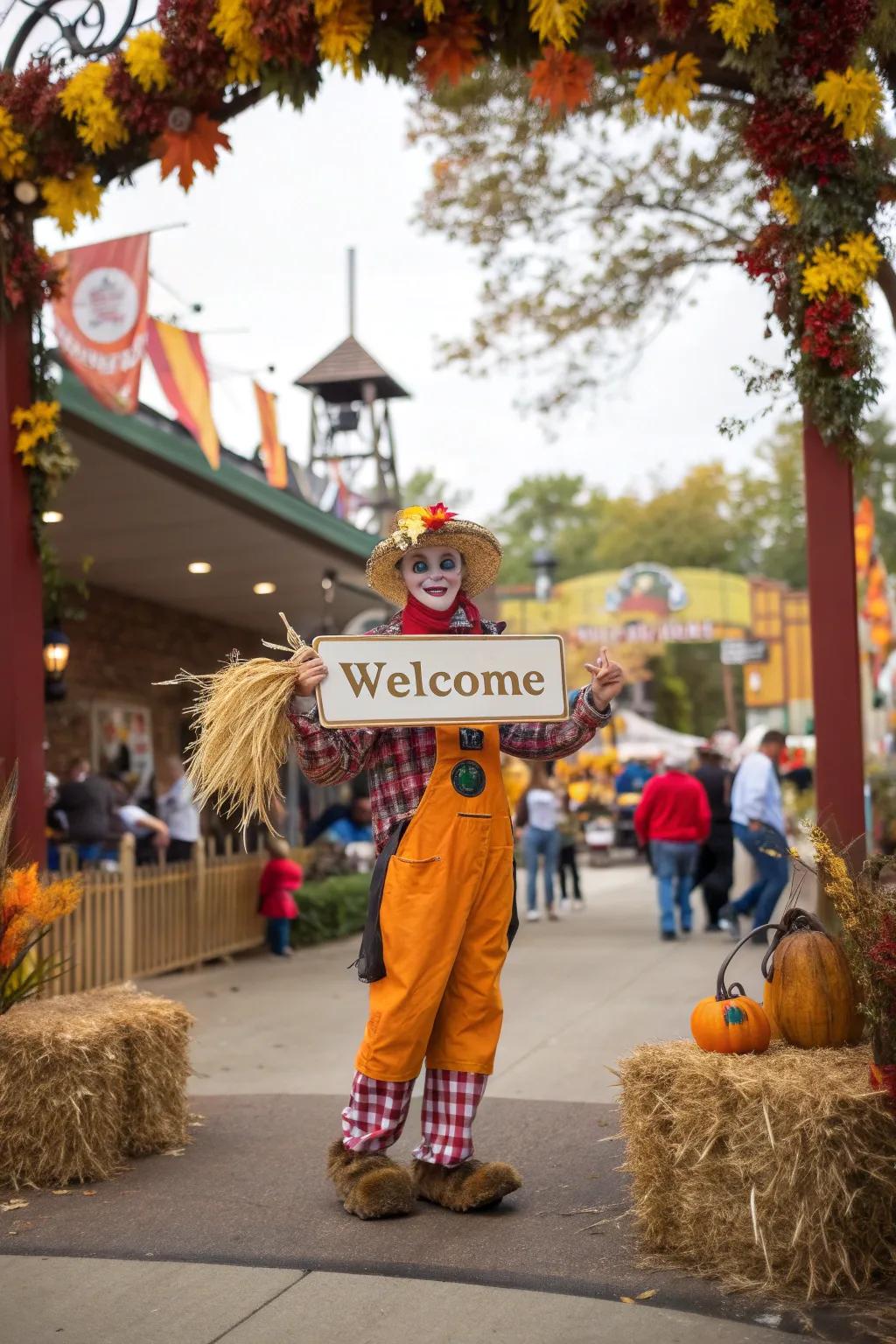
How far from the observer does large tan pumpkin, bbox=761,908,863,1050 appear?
3725 millimetres

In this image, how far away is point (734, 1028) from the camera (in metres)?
3.69

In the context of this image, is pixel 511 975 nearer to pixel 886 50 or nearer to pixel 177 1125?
pixel 177 1125

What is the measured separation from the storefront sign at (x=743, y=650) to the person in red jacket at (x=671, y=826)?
72.0ft

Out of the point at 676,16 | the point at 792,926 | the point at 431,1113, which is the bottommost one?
the point at 431,1113

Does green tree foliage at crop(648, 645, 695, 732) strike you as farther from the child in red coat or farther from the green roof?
the child in red coat

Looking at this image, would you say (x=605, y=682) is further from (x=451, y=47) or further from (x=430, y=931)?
(x=451, y=47)

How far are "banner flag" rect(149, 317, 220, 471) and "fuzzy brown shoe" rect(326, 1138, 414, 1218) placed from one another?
629 centimetres

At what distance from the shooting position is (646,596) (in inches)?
1331

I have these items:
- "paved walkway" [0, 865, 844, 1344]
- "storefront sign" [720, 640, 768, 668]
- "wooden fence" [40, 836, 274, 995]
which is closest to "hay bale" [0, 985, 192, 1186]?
"paved walkway" [0, 865, 844, 1344]

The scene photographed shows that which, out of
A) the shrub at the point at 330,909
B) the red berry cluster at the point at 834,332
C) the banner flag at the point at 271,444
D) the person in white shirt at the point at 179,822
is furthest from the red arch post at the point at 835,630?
the shrub at the point at 330,909

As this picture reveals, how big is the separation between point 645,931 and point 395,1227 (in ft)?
29.3

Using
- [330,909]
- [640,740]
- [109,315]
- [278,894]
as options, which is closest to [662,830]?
[330,909]

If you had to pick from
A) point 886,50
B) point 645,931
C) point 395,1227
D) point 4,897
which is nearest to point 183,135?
point 886,50

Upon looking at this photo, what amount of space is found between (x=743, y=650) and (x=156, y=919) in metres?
25.6
